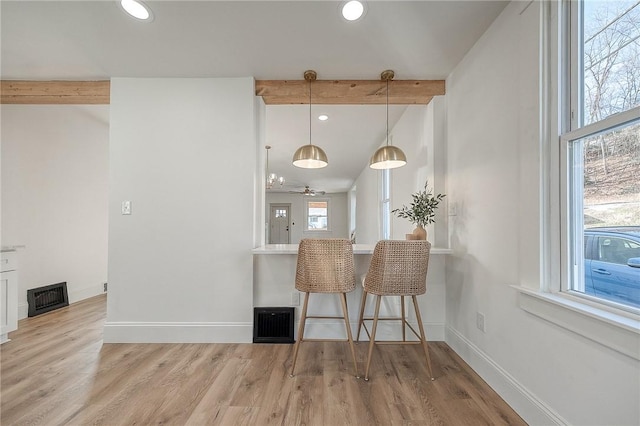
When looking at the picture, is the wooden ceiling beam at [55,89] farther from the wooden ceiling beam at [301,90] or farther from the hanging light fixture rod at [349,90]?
the hanging light fixture rod at [349,90]

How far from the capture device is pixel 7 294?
257cm

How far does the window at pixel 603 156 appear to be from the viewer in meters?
1.11

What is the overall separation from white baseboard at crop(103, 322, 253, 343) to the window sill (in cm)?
211

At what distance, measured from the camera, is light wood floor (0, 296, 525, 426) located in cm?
154

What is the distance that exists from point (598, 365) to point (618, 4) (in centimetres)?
150

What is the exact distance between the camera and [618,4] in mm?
1183

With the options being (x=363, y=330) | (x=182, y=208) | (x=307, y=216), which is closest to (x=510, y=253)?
(x=363, y=330)

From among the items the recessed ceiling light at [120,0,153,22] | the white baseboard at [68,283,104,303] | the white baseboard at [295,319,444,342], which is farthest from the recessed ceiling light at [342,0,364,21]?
the white baseboard at [68,283,104,303]

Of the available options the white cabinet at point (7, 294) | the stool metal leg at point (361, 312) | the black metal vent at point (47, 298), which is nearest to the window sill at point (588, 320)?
the stool metal leg at point (361, 312)

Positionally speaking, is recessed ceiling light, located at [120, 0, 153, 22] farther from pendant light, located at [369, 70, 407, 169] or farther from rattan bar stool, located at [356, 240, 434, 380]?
rattan bar stool, located at [356, 240, 434, 380]

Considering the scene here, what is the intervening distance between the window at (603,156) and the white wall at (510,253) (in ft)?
0.48

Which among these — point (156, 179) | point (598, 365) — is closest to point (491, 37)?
point (598, 365)

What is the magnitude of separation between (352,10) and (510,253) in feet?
5.86

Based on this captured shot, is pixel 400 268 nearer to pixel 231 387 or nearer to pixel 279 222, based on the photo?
pixel 231 387
